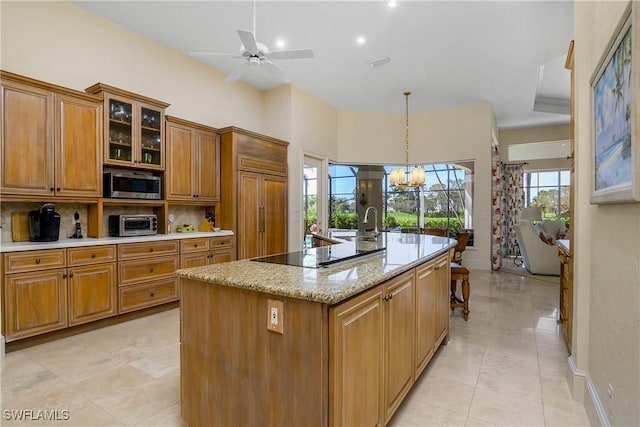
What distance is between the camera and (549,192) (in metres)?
8.33

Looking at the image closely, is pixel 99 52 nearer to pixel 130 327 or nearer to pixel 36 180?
pixel 36 180

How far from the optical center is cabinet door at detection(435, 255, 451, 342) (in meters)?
2.61

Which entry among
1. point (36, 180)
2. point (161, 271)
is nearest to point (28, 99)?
point (36, 180)

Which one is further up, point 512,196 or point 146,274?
point 512,196

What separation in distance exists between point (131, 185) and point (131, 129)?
0.63 meters

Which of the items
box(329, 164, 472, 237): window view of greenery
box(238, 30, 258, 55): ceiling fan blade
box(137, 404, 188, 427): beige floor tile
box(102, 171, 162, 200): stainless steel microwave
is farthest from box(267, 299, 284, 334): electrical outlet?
box(329, 164, 472, 237): window view of greenery

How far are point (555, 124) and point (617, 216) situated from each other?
8161 mm

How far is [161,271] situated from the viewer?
3756 millimetres

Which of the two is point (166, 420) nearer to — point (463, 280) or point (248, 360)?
point (248, 360)

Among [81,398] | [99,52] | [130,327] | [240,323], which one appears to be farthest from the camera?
[99,52]

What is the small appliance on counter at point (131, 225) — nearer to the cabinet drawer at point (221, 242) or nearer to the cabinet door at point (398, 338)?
the cabinet drawer at point (221, 242)

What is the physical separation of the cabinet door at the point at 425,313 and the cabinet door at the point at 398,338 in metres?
0.12

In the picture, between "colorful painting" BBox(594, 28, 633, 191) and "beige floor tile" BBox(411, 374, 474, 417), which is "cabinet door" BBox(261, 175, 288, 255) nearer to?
"beige floor tile" BBox(411, 374, 474, 417)

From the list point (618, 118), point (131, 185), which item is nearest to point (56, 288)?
point (131, 185)
